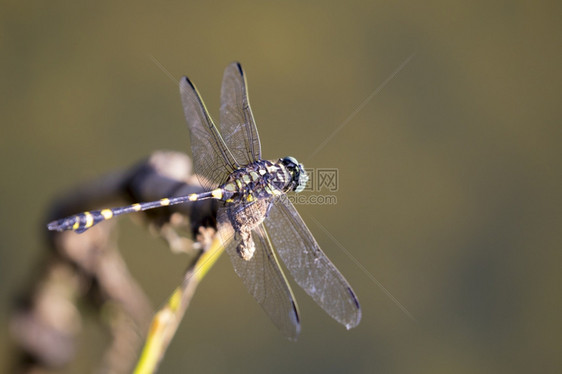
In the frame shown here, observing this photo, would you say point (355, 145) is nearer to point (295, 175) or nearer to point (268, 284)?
point (295, 175)

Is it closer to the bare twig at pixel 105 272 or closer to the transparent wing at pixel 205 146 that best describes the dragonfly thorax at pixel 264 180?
the transparent wing at pixel 205 146

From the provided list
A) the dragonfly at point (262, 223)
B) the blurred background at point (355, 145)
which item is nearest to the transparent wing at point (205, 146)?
the dragonfly at point (262, 223)

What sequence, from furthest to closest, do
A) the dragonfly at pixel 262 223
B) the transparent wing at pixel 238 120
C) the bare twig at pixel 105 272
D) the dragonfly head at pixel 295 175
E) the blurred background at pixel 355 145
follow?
1. the blurred background at pixel 355 145
2. the transparent wing at pixel 238 120
3. the dragonfly head at pixel 295 175
4. the dragonfly at pixel 262 223
5. the bare twig at pixel 105 272

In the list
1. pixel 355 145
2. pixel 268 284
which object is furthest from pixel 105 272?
pixel 355 145

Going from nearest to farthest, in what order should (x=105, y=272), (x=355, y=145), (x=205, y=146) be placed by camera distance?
(x=105, y=272) < (x=205, y=146) < (x=355, y=145)

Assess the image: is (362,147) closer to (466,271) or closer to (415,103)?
(415,103)
